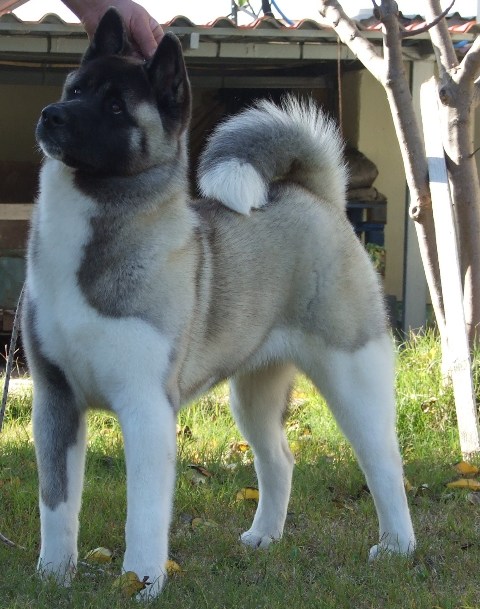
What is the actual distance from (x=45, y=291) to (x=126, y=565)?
32.4 inches

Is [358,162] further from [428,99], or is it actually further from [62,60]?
[428,99]

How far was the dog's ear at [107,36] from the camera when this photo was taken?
3.14 m

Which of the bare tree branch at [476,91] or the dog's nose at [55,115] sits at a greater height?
the bare tree branch at [476,91]

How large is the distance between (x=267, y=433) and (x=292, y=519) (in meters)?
0.45

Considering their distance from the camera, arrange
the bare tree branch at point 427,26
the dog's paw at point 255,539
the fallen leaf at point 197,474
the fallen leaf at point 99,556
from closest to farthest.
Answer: the fallen leaf at point 99,556 < the dog's paw at point 255,539 < the fallen leaf at point 197,474 < the bare tree branch at point 427,26

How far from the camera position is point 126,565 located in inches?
119

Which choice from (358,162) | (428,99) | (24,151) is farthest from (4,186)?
(428,99)

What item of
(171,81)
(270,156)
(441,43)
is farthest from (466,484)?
(441,43)

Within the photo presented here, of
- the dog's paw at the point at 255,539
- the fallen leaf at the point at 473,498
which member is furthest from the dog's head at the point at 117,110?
the fallen leaf at the point at 473,498

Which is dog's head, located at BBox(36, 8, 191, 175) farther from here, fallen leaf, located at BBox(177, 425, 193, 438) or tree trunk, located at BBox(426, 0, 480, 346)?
tree trunk, located at BBox(426, 0, 480, 346)

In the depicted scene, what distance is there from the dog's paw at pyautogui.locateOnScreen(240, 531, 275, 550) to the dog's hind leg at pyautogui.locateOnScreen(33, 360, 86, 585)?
765 millimetres

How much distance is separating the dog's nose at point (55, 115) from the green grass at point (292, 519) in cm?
133

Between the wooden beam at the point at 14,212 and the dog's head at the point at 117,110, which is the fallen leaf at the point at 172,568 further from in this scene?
the wooden beam at the point at 14,212

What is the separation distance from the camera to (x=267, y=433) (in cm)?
390
